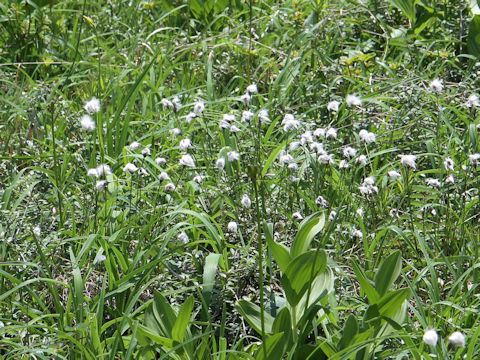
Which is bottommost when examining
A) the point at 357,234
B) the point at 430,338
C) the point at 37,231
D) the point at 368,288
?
the point at 37,231

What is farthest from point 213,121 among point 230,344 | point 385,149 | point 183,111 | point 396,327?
point 396,327

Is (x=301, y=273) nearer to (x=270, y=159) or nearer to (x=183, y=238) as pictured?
(x=183, y=238)

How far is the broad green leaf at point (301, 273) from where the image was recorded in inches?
74.9

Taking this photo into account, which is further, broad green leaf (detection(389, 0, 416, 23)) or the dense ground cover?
broad green leaf (detection(389, 0, 416, 23))

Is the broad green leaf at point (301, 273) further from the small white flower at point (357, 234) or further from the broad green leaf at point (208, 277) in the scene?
the small white flower at point (357, 234)

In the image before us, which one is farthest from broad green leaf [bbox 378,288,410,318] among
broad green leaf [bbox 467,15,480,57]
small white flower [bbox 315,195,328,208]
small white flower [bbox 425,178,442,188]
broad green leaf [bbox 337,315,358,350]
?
broad green leaf [bbox 467,15,480,57]

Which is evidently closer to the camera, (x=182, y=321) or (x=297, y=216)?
(x=182, y=321)

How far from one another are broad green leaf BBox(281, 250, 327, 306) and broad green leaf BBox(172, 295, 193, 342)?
10.7 inches

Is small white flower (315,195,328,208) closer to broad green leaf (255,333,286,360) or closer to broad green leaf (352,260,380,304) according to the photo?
broad green leaf (352,260,380,304)

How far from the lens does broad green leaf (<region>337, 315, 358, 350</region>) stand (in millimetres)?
1842

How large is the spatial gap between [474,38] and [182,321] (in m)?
2.58

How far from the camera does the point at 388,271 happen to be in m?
1.97

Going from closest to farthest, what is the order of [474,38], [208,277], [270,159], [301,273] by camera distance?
1. [301,273]
2. [208,277]
3. [270,159]
4. [474,38]

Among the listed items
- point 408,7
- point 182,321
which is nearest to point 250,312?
point 182,321
